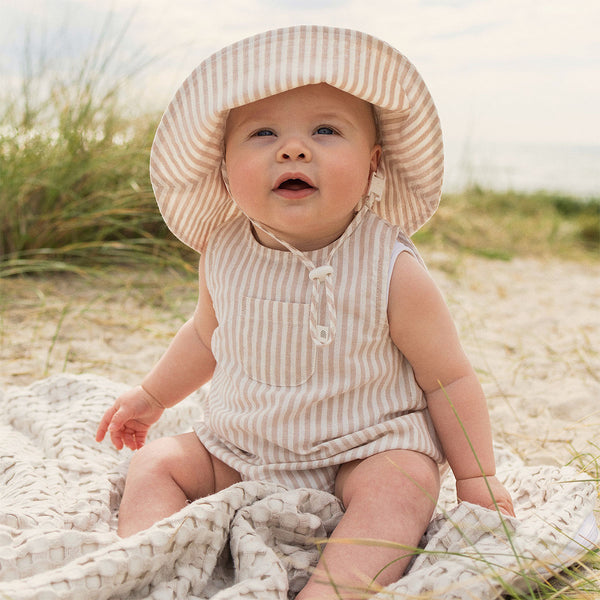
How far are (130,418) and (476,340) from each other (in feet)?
5.86

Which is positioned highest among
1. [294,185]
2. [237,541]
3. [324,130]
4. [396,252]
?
[324,130]

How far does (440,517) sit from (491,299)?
2.91 meters

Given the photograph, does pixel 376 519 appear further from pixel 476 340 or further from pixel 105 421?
pixel 476 340

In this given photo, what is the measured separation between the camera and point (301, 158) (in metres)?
1.50

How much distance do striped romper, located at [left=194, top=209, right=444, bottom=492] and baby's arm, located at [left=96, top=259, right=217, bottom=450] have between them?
247mm

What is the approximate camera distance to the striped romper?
158 centimetres

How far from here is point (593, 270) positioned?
5734 millimetres

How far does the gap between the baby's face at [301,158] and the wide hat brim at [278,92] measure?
0.20 feet

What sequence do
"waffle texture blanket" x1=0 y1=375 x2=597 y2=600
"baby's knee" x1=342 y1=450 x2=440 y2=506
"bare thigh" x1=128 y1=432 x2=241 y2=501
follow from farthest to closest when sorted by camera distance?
"bare thigh" x1=128 y1=432 x2=241 y2=501 < "baby's knee" x1=342 y1=450 x2=440 y2=506 < "waffle texture blanket" x1=0 y1=375 x2=597 y2=600

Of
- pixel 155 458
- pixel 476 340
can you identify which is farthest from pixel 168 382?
pixel 476 340

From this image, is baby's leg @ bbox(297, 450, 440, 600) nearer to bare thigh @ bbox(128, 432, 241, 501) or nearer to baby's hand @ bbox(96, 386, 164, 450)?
bare thigh @ bbox(128, 432, 241, 501)

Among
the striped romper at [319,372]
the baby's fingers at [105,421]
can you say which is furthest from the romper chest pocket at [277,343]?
the baby's fingers at [105,421]

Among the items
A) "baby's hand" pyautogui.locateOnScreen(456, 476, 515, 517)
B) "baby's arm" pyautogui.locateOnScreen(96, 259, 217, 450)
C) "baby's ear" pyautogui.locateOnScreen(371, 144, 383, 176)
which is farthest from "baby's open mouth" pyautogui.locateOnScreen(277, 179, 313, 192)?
"baby's hand" pyautogui.locateOnScreen(456, 476, 515, 517)

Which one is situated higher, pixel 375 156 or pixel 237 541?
pixel 375 156
